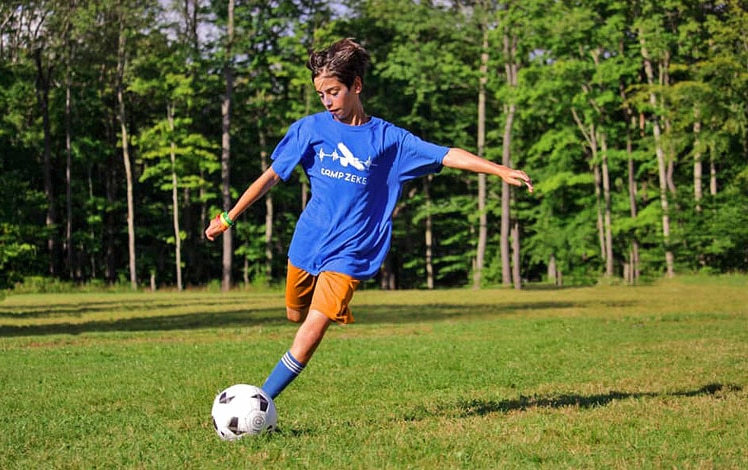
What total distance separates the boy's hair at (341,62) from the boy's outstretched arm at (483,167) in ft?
2.93

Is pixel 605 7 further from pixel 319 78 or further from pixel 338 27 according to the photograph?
pixel 319 78

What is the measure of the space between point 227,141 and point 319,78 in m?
40.3

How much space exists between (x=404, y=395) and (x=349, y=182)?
270 cm

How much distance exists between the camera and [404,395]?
8.78m

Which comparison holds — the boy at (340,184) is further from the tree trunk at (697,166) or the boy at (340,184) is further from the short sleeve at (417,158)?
the tree trunk at (697,166)

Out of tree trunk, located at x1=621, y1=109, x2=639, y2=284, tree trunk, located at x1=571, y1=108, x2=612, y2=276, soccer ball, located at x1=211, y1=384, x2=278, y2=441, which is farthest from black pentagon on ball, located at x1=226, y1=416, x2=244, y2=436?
tree trunk, located at x1=571, y1=108, x2=612, y2=276

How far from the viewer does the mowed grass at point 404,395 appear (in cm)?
603

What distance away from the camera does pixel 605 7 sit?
42.9m

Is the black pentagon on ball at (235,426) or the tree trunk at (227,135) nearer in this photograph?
the black pentagon on ball at (235,426)

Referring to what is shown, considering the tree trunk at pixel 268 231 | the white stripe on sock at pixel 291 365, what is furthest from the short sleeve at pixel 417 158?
the tree trunk at pixel 268 231

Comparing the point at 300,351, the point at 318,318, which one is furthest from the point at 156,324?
the point at 318,318

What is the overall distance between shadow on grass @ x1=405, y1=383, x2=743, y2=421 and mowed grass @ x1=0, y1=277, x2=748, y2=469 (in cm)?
2

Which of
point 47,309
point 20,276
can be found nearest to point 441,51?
point 47,309

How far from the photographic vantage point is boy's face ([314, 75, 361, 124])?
6.79 meters
